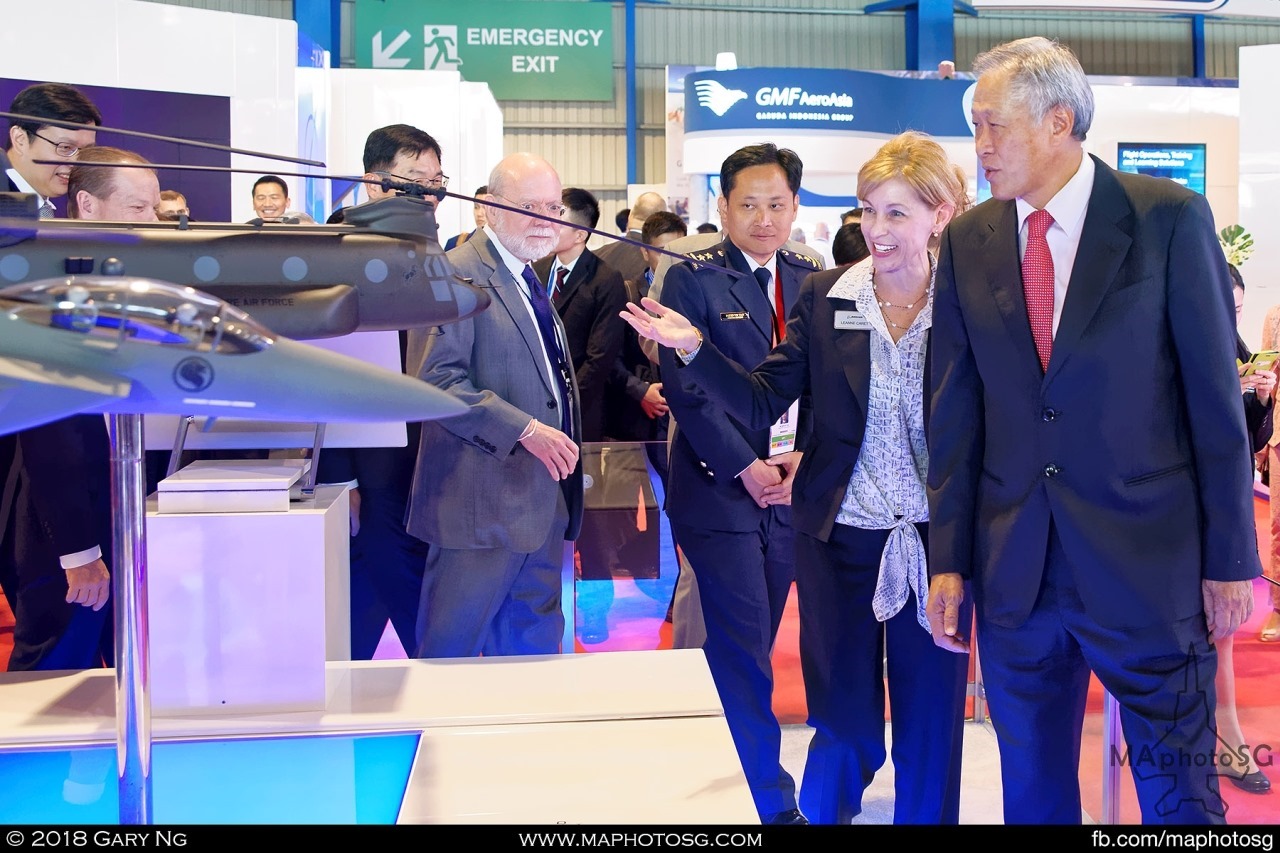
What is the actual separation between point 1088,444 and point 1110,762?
729mm

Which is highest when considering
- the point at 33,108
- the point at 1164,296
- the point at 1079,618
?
the point at 33,108

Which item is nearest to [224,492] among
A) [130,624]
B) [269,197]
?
[130,624]

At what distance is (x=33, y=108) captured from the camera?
127 inches

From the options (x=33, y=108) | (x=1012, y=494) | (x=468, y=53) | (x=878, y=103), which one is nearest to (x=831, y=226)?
(x=878, y=103)

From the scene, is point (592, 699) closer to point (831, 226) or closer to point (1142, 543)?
point (1142, 543)

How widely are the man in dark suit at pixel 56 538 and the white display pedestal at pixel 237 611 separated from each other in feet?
2.69

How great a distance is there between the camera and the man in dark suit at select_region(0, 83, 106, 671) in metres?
2.35

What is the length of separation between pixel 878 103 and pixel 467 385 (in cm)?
914

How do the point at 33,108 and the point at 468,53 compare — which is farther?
the point at 468,53

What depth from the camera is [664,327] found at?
2.33m

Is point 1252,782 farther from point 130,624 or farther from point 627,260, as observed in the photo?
point 627,260

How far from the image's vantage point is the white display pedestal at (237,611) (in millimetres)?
1647
